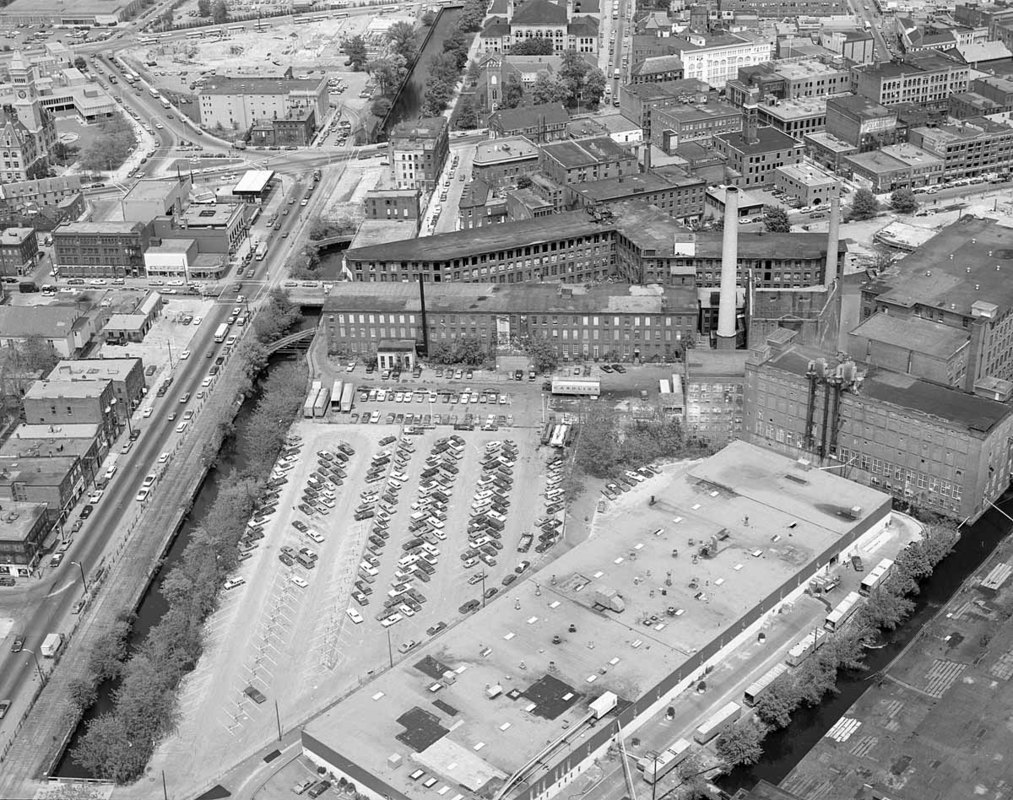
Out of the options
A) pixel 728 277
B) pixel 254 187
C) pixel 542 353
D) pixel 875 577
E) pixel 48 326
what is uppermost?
pixel 728 277

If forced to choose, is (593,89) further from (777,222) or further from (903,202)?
(777,222)

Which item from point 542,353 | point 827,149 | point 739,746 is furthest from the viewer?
point 827,149

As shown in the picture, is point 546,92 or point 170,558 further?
point 546,92

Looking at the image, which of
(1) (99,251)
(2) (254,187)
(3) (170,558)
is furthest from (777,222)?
(3) (170,558)

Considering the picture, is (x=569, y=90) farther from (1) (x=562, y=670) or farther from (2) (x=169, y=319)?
(1) (x=562, y=670)

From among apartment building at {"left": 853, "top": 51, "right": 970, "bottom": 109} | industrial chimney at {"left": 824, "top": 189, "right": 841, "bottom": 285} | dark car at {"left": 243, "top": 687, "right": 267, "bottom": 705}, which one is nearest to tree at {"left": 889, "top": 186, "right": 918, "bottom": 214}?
apartment building at {"left": 853, "top": 51, "right": 970, "bottom": 109}

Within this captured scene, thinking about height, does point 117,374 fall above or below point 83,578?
above
